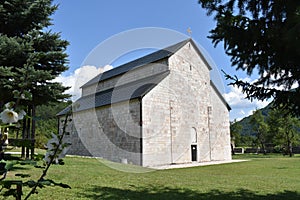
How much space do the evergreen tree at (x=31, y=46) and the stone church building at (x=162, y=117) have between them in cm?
689

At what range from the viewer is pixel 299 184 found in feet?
29.6

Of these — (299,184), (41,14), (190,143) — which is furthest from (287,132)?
(41,14)

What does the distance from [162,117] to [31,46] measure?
10.3 metres

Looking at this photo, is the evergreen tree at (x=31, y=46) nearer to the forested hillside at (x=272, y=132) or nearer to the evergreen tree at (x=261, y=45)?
the evergreen tree at (x=261, y=45)

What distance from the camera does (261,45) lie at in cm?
475

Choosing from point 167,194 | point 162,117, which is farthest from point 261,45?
point 162,117

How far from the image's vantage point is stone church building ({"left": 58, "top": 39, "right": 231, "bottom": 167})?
17.2m

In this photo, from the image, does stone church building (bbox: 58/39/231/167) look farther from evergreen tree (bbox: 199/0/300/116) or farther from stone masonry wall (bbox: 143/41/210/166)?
evergreen tree (bbox: 199/0/300/116)

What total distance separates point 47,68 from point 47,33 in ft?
4.78

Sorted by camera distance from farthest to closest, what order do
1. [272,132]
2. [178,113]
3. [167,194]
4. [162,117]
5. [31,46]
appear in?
[272,132] → [178,113] → [162,117] → [31,46] → [167,194]

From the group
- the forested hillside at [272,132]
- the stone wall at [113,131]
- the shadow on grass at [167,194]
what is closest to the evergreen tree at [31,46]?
the shadow on grass at [167,194]

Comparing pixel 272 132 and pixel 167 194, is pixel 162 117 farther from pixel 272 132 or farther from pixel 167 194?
pixel 272 132

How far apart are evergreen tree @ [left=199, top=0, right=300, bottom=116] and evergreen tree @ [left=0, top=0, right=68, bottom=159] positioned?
7051 millimetres

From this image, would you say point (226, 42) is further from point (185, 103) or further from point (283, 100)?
point (185, 103)
